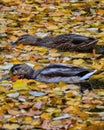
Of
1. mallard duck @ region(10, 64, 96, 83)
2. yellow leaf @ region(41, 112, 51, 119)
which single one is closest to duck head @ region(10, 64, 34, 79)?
mallard duck @ region(10, 64, 96, 83)

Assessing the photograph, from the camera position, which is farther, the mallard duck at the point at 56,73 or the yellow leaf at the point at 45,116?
the mallard duck at the point at 56,73

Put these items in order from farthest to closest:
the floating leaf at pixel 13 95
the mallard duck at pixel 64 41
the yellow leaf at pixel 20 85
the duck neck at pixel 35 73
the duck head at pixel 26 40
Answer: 1. the duck head at pixel 26 40
2. the mallard duck at pixel 64 41
3. the duck neck at pixel 35 73
4. the yellow leaf at pixel 20 85
5. the floating leaf at pixel 13 95

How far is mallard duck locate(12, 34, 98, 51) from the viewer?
24.2 feet

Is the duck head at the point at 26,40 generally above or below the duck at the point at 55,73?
below

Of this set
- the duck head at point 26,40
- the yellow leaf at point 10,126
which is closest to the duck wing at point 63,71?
the yellow leaf at point 10,126

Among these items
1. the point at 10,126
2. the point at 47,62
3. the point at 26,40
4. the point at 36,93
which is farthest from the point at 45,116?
the point at 26,40

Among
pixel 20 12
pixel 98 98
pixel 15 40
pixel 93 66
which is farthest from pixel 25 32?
pixel 98 98

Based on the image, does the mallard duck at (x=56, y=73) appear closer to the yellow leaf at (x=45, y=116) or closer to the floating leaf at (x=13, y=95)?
the floating leaf at (x=13, y=95)

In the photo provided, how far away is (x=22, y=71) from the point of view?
20.9 feet

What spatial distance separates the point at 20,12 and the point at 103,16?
4.86 ft

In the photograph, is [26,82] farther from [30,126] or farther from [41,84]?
[30,126]

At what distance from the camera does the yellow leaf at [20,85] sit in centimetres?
604

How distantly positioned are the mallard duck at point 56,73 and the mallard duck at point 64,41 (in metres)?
1.14

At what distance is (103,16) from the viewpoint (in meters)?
9.16
